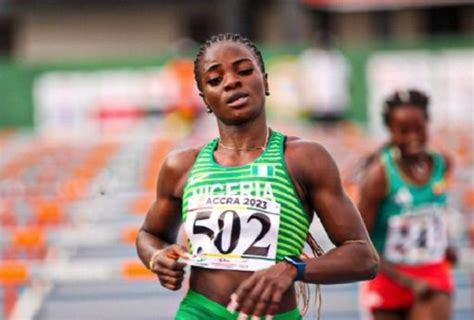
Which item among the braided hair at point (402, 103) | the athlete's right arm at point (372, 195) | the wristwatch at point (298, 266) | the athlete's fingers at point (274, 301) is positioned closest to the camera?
the athlete's fingers at point (274, 301)

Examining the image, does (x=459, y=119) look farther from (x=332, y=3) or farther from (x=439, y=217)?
(x=439, y=217)

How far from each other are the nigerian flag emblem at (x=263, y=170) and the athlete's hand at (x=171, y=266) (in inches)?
11.8

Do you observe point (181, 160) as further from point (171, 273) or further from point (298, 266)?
point (298, 266)

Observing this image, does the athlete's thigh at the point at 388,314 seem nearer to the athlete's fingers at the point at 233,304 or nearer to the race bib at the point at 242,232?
the race bib at the point at 242,232

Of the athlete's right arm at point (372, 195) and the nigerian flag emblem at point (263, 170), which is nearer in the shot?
the nigerian flag emblem at point (263, 170)

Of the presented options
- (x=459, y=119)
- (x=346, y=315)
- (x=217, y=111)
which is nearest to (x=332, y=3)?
(x=459, y=119)

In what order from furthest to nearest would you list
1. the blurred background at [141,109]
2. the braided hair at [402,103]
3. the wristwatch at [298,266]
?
the blurred background at [141,109] < the braided hair at [402,103] < the wristwatch at [298,266]

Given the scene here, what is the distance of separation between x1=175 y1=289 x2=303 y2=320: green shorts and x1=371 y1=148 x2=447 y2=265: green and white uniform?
2064 millimetres

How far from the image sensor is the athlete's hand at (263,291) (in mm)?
3215

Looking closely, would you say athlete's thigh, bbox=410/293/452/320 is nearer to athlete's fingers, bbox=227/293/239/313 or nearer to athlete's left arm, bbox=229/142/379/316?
athlete's left arm, bbox=229/142/379/316

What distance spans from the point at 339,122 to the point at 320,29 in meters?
12.8

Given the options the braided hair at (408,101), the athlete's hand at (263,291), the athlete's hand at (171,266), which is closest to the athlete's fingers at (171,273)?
the athlete's hand at (171,266)

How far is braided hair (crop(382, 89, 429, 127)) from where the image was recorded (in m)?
5.79

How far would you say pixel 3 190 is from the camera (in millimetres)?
12797
